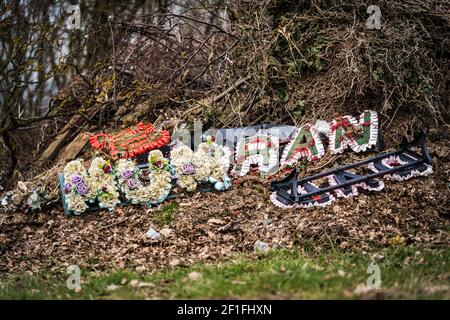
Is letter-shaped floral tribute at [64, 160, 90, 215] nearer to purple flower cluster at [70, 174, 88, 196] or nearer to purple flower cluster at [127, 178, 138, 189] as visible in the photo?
purple flower cluster at [70, 174, 88, 196]

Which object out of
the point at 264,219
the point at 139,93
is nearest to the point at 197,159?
the point at 264,219

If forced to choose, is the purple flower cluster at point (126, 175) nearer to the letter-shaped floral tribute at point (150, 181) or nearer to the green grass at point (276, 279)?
the letter-shaped floral tribute at point (150, 181)

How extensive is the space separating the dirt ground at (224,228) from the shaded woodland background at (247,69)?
1233 millimetres

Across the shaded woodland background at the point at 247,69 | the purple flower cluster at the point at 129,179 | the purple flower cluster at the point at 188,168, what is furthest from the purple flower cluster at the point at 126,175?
the shaded woodland background at the point at 247,69

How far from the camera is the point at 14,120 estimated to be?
915 cm

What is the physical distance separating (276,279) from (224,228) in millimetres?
2190

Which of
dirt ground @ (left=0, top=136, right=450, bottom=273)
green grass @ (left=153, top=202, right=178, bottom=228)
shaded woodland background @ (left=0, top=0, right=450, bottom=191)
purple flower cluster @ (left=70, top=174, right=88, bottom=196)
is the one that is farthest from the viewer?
shaded woodland background @ (left=0, top=0, right=450, bottom=191)

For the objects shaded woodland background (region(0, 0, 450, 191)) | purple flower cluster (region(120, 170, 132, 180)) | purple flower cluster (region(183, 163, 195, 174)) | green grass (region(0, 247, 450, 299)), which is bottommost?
green grass (region(0, 247, 450, 299))

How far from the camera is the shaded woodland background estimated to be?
8039 millimetres

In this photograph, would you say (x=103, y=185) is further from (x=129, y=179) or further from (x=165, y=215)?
(x=165, y=215)

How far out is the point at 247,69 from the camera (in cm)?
885

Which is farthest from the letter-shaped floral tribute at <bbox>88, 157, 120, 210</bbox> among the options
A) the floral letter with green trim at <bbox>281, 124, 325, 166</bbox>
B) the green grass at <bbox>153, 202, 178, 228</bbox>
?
the floral letter with green trim at <bbox>281, 124, 325, 166</bbox>

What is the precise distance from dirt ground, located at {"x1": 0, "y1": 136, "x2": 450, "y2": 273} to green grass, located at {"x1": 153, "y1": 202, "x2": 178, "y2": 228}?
0.13 ft

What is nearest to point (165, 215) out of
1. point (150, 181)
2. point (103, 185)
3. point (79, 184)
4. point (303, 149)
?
point (150, 181)
